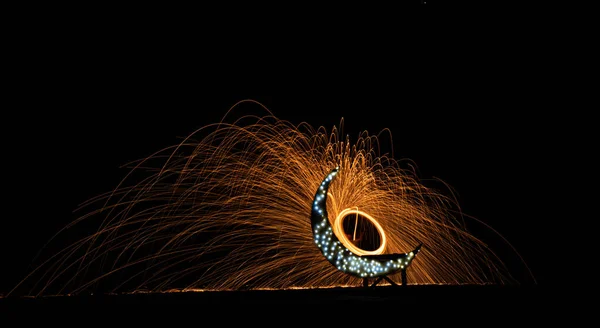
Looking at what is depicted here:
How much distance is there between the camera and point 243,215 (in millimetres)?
13664

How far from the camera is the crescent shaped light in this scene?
36.4 ft

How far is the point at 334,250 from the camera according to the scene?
11164 millimetres

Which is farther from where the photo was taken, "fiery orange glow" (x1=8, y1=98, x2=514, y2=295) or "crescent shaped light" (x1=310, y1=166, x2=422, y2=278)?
"fiery orange glow" (x1=8, y1=98, x2=514, y2=295)

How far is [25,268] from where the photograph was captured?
13547 millimetres

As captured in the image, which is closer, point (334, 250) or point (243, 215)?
point (334, 250)

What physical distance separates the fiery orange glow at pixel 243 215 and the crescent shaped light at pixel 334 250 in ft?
3.53

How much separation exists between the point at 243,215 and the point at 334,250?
318 centimetres

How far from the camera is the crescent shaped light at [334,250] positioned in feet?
36.4

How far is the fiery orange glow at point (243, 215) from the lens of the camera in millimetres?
13508

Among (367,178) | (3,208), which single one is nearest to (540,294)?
(367,178)

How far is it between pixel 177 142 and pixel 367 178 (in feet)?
15.9

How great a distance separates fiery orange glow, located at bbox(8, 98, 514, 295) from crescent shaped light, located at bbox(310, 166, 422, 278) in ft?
3.53

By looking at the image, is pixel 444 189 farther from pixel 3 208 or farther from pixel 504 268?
pixel 3 208

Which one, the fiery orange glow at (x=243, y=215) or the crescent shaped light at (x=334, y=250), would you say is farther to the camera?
the fiery orange glow at (x=243, y=215)
